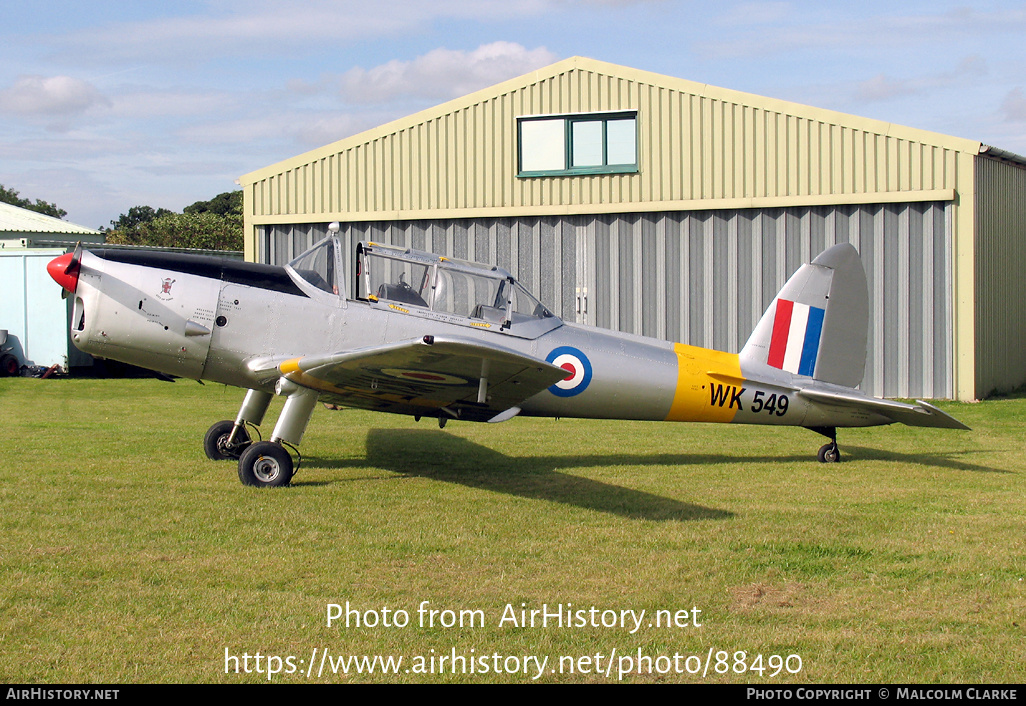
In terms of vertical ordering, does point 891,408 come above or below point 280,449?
above

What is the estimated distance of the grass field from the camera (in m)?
4.16

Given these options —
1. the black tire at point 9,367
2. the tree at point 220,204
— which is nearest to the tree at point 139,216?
the tree at point 220,204

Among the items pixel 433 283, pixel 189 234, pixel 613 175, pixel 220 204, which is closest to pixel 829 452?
pixel 433 283

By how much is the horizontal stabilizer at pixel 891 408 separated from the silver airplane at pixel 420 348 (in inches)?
0.8

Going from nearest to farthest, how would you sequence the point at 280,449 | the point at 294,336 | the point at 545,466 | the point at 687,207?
the point at 280,449 → the point at 294,336 → the point at 545,466 → the point at 687,207

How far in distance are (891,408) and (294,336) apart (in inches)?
234

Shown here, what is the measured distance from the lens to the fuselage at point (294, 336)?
26.5ft

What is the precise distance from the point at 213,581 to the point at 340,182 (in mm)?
14660

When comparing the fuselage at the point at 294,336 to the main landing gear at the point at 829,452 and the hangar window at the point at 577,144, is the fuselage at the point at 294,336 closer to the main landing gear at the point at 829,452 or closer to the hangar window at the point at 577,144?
the main landing gear at the point at 829,452

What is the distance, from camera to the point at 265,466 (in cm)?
805

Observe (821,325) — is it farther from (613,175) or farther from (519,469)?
(613,175)

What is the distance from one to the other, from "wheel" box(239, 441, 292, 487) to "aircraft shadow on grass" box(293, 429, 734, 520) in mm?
366

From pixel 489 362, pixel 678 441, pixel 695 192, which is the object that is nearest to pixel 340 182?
pixel 695 192

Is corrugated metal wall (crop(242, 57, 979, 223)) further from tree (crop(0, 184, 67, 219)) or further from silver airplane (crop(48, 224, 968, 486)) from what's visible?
tree (crop(0, 184, 67, 219))
